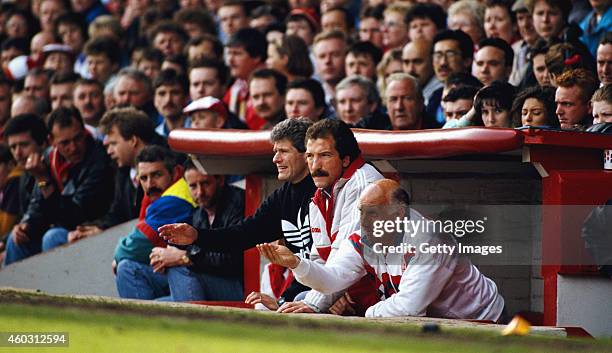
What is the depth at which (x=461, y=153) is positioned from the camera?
295 inches

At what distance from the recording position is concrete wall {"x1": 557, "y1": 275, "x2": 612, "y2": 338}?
23.5ft

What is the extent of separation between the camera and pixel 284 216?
26.5ft

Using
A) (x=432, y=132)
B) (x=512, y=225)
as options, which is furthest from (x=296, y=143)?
(x=512, y=225)

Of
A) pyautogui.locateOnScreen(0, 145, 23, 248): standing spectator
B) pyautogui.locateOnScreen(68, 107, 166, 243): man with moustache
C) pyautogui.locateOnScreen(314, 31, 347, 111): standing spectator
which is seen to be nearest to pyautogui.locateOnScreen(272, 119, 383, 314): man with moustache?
pyautogui.locateOnScreen(68, 107, 166, 243): man with moustache

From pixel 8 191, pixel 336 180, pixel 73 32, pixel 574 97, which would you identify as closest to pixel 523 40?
pixel 574 97

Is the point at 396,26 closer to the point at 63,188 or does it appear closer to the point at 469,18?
the point at 469,18

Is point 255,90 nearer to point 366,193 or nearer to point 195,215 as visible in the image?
point 195,215

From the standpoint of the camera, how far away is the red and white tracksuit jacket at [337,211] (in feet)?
24.1

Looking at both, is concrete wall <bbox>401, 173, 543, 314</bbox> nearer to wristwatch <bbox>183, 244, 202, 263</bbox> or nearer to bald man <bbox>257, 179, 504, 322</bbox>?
bald man <bbox>257, 179, 504, 322</bbox>

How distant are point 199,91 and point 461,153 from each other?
16.3 ft

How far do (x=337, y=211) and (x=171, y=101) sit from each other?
4.91 meters

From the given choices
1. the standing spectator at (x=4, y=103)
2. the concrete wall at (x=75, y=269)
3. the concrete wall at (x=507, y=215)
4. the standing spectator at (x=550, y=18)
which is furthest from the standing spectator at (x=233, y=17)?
the concrete wall at (x=507, y=215)

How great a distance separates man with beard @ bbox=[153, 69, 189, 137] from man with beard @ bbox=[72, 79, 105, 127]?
124 cm

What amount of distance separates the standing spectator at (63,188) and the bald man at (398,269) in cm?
458
